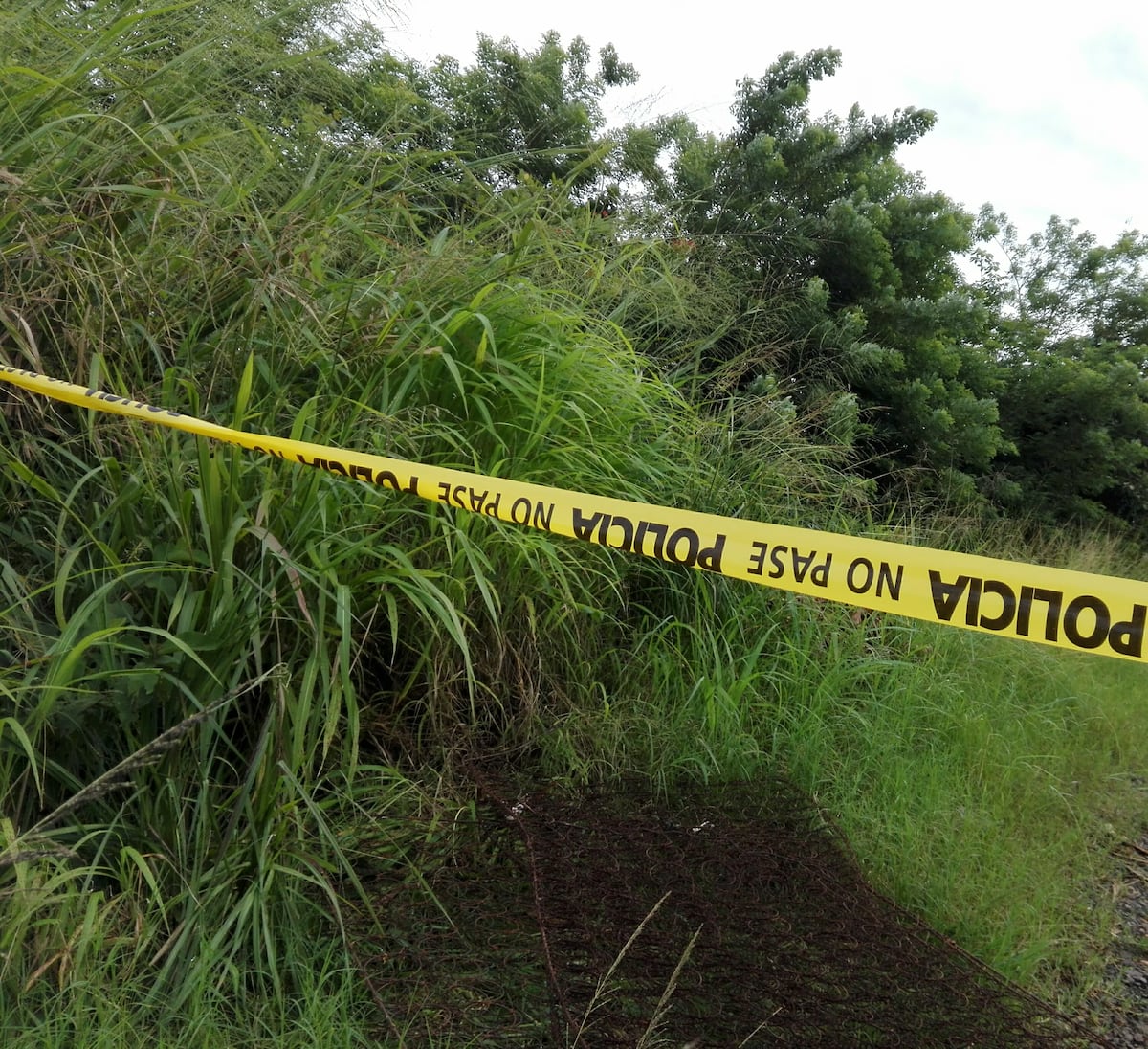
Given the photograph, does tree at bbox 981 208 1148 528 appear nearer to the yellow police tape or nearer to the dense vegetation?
the dense vegetation

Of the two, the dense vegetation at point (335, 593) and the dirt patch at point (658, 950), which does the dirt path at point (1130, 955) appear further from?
the dirt patch at point (658, 950)

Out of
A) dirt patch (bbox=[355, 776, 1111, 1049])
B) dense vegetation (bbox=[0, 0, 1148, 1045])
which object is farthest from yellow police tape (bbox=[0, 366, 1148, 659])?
dirt patch (bbox=[355, 776, 1111, 1049])

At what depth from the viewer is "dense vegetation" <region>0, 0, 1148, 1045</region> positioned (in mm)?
1785

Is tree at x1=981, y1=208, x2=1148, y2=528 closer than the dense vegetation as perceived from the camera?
No

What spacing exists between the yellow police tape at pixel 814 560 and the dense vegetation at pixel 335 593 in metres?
0.31

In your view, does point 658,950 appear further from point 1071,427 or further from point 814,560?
point 1071,427

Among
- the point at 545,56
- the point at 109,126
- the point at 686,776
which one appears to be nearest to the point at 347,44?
the point at 109,126

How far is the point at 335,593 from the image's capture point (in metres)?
2.14

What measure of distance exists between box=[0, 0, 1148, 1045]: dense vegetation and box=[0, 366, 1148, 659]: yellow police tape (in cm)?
31

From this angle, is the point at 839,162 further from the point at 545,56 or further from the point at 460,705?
the point at 460,705

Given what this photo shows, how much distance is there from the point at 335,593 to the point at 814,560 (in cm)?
121

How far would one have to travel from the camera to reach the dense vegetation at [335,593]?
1.79 meters

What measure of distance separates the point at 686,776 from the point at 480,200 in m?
2.46

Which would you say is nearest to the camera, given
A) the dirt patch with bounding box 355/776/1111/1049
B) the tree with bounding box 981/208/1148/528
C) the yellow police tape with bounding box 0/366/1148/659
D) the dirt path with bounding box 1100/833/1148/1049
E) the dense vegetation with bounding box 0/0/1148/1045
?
the yellow police tape with bounding box 0/366/1148/659
